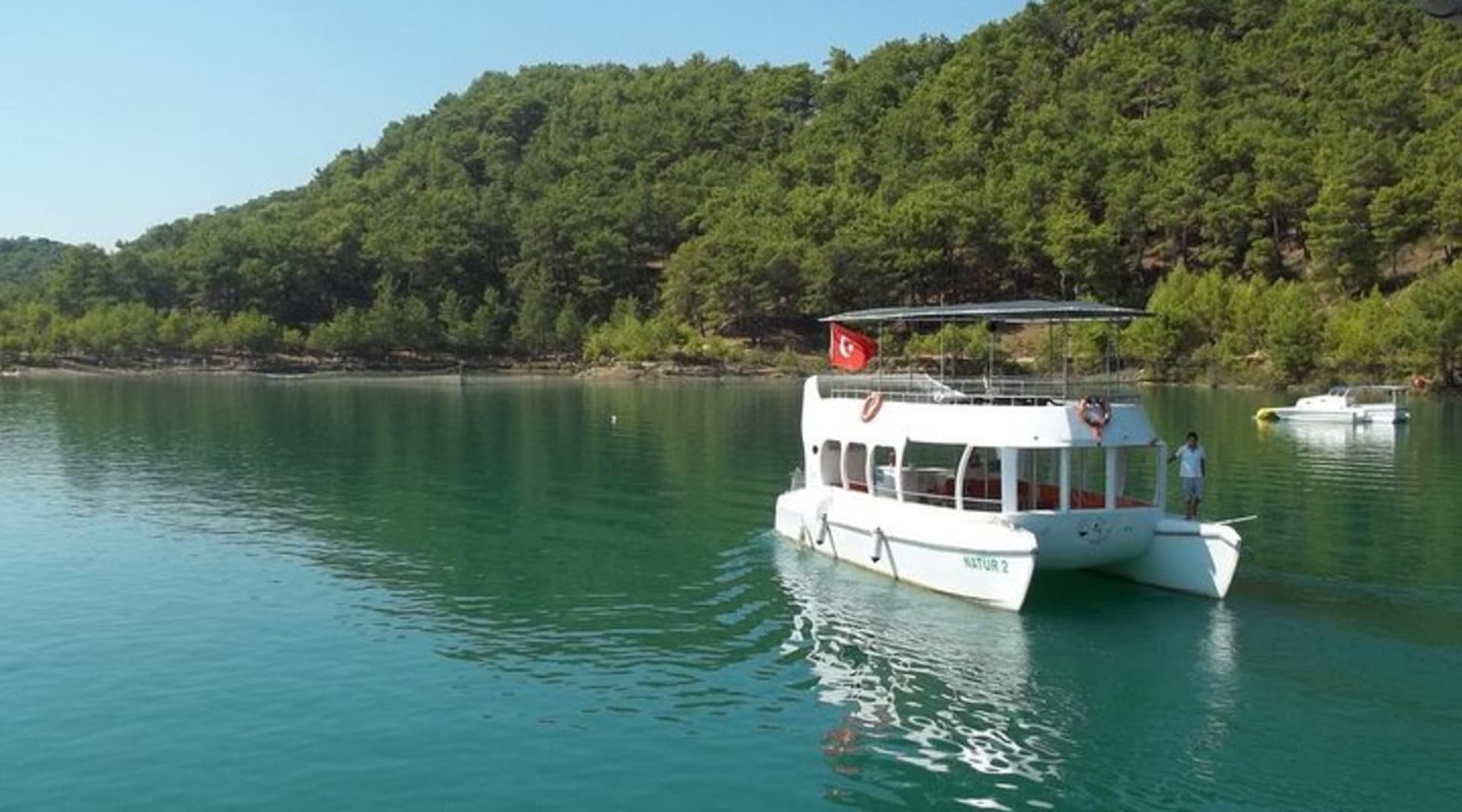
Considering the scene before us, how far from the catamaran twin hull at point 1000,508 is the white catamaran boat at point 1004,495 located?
0.03 metres

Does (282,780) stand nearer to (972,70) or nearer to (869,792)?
(869,792)

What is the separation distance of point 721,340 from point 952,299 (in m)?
27.1

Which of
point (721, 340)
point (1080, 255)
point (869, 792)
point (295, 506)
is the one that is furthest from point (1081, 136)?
point (869, 792)

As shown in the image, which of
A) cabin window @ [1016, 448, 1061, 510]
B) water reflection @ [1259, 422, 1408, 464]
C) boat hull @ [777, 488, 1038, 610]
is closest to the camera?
boat hull @ [777, 488, 1038, 610]

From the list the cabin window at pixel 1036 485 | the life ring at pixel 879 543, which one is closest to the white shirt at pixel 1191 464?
the cabin window at pixel 1036 485

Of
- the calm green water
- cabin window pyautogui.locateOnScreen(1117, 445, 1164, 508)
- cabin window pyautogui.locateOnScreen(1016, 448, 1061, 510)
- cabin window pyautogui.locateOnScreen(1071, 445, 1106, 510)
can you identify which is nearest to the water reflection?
cabin window pyautogui.locateOnScreen(1117, 445, 1164, 508)

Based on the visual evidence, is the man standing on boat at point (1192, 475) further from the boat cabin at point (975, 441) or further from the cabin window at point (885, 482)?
the cabin window at point (885, 482)

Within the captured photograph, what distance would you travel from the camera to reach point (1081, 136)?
147875 mm

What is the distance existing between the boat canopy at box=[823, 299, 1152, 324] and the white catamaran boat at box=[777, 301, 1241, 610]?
49 mm

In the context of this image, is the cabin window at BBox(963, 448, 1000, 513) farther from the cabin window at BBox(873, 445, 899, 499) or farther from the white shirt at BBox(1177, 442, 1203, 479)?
the white shirt at BBox(1177, 442, 1203, 479)

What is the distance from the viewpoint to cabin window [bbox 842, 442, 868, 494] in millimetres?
28734

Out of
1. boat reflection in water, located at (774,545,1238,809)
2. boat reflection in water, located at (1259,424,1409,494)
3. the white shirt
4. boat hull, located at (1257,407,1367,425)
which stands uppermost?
the white shirt

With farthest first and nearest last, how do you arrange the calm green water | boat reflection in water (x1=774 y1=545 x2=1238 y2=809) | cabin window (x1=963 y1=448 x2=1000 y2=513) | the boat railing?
cabin window (x1=963 y1=448 x2=1000 y2=513), the boat railing, boat reflection in water (x1=774 y1=545 x2=1238 y2=809), the calm green water

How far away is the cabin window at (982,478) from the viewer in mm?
26156
